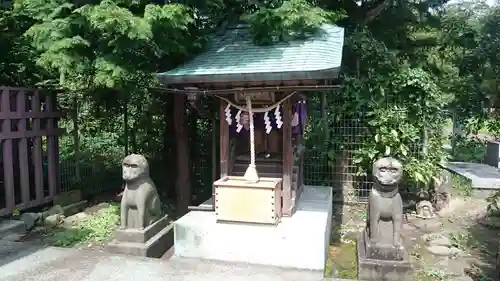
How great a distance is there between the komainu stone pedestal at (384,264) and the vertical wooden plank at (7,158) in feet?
20.5

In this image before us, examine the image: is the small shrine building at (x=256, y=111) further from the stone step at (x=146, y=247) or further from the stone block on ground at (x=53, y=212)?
the stone block on ground at (x=53, y=212)

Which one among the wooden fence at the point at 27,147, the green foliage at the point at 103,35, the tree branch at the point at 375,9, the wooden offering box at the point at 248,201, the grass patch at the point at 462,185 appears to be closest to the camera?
the green foliage at the point at 103,35

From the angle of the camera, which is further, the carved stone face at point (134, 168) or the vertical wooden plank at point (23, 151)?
the vertical wooden plank at point (23, 151)

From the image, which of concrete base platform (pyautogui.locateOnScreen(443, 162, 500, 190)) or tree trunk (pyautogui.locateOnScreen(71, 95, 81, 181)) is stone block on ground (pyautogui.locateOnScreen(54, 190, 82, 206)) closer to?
tree trunk (pyautogui.locateOnScreen(71, 95, 81, 181))

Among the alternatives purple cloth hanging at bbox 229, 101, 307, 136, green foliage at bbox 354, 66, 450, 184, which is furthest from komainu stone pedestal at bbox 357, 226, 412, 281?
green foliage at bbox 354, 66, 450, 184

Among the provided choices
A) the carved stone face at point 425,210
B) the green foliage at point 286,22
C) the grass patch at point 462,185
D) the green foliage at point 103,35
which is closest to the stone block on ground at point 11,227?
the green foliage at point 103,35

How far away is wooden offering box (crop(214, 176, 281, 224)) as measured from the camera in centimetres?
576

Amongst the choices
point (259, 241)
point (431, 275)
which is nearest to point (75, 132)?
point (259, 241)

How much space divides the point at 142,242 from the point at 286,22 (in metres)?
4.09

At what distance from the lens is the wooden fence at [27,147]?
23.4 ft

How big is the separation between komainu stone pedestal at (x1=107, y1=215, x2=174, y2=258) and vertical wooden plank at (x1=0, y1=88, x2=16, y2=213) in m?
2.71

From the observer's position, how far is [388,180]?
551 cm

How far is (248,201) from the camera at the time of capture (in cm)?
588

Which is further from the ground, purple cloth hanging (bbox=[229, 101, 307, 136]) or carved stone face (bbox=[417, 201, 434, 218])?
purple cloth hanging (bbox=[229, 101, 307, 136])
